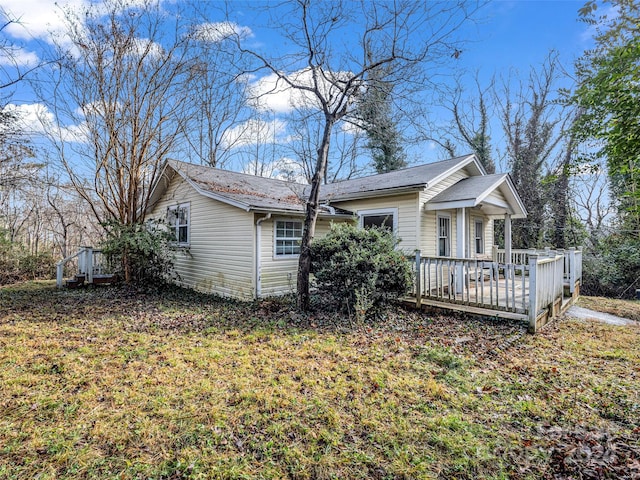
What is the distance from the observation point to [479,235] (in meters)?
12.5

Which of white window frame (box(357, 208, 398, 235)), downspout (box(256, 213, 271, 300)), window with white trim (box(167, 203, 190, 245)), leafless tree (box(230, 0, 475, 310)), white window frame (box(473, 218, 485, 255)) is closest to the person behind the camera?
leafless tree (box(230, 0, 475, 310))

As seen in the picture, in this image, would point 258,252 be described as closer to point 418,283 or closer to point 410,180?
point 418,283

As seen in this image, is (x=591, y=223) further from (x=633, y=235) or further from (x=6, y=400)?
(x=6, y=400)

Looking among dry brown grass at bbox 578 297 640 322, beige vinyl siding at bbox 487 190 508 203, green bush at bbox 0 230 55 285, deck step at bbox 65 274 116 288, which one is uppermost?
beige vinyl siding at bbox 487 190 508 203

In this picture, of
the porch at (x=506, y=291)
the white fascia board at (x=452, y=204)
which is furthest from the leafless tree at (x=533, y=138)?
the white fascia board at (x=452, y=204)

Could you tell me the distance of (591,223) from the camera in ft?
53.4

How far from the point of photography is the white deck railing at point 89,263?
445 inches

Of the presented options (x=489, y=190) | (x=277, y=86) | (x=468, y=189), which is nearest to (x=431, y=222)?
(x=468, y=189)

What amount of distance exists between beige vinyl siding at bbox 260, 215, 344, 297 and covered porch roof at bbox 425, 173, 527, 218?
173 inches

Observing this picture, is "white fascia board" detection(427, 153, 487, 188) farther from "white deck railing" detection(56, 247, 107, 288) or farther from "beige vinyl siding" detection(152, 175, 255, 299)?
Result: "white deck railing" detection(56, 247, 107, 288)

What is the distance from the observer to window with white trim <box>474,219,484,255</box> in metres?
12.2

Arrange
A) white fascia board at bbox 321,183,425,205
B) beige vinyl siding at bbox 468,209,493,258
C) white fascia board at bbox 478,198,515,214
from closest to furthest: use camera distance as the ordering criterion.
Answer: white fascia board at bbox 321,183,425,205
white fascia board at bbox 478,198,515,214
beige vinyl siding at bbox 468,209,493,258

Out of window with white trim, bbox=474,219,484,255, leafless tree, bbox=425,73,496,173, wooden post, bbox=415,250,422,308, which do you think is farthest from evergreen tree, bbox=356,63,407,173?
leafless tree, bbox=425,73,496,173

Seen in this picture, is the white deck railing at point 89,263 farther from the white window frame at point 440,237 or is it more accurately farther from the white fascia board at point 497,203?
the white fascia board at point 497,203
